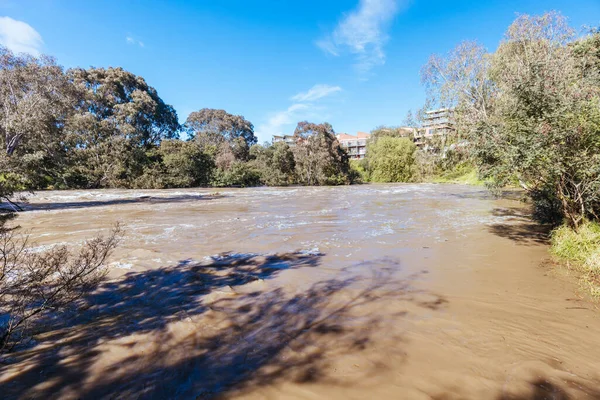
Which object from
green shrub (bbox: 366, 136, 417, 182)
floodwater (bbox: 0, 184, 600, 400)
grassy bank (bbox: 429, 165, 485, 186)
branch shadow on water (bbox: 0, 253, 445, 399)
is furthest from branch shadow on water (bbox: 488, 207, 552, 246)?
green shrub (bbox: 366, 136, 417, 182)

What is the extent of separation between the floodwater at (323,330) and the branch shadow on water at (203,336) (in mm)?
17

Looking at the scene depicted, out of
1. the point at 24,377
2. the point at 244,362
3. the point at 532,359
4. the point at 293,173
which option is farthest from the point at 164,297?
the point at 293,173

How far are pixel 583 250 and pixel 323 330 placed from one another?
19.2 ft

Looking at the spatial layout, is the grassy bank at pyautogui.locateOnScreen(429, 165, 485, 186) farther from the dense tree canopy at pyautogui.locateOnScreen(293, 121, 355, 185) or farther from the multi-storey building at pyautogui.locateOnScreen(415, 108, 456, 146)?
the multi-storey building at pyautogui.locateOnScreen(415, 108, 456, 146)

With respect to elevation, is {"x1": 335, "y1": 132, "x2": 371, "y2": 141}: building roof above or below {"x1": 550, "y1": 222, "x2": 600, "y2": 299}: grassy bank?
above

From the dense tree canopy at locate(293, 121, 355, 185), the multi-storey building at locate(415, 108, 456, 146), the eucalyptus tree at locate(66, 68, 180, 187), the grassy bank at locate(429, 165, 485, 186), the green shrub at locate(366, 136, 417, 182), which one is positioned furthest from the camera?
the green shrub at locate(366, 136, 417, 182)

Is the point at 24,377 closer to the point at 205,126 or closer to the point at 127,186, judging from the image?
the point at 127,186

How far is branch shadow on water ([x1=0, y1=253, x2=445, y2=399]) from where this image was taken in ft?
8.50

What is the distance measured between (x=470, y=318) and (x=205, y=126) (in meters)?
65.5

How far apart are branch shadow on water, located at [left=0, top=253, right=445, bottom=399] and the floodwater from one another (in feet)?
0.06

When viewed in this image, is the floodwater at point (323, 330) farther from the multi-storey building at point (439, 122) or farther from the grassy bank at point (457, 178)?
the grassy bank at point (457, 178)

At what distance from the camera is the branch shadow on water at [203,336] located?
8.50 feet

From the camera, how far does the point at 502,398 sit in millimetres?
2395

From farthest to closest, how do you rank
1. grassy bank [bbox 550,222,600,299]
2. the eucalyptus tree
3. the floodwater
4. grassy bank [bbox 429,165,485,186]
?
grassy bank [bbox 429,165,485,186] < the eucalyptus tree < grassy bank [bbox 550,222,600,299] < the floodwater
